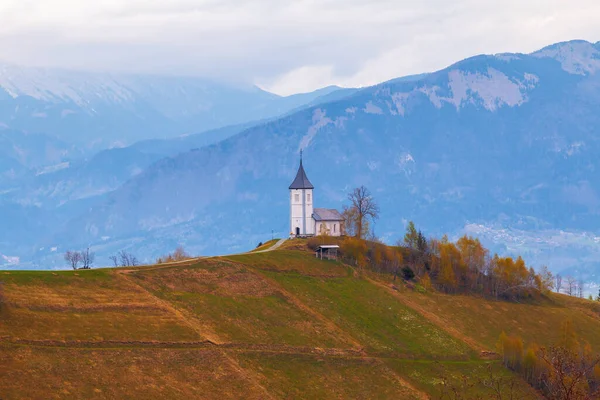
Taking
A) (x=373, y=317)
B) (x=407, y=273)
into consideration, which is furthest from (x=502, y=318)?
(x=373, y=317)

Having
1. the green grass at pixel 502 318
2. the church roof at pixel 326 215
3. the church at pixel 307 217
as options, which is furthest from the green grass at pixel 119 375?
the church roof at pixel 326 215

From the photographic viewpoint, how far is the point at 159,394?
317 ft

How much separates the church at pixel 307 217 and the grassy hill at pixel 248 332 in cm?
2092

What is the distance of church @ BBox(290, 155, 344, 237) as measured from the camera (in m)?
181

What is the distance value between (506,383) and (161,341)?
41.8 metres

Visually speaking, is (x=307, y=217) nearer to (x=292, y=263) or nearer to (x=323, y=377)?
(x=292, y=263)

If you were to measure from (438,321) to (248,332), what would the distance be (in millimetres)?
35453

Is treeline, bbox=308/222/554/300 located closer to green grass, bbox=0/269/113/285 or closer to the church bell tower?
the church bell tower

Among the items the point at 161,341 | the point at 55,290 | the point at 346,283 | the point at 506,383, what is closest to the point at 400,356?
the point at 506,383

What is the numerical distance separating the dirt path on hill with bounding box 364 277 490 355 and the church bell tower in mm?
28236

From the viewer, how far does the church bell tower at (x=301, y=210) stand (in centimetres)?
18225

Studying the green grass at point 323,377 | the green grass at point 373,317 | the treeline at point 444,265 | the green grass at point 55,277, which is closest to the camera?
the green grass at point 323,377

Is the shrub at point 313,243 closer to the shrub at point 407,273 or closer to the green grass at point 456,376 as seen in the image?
the shrub at point 407,273

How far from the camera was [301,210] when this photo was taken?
7190 inches
